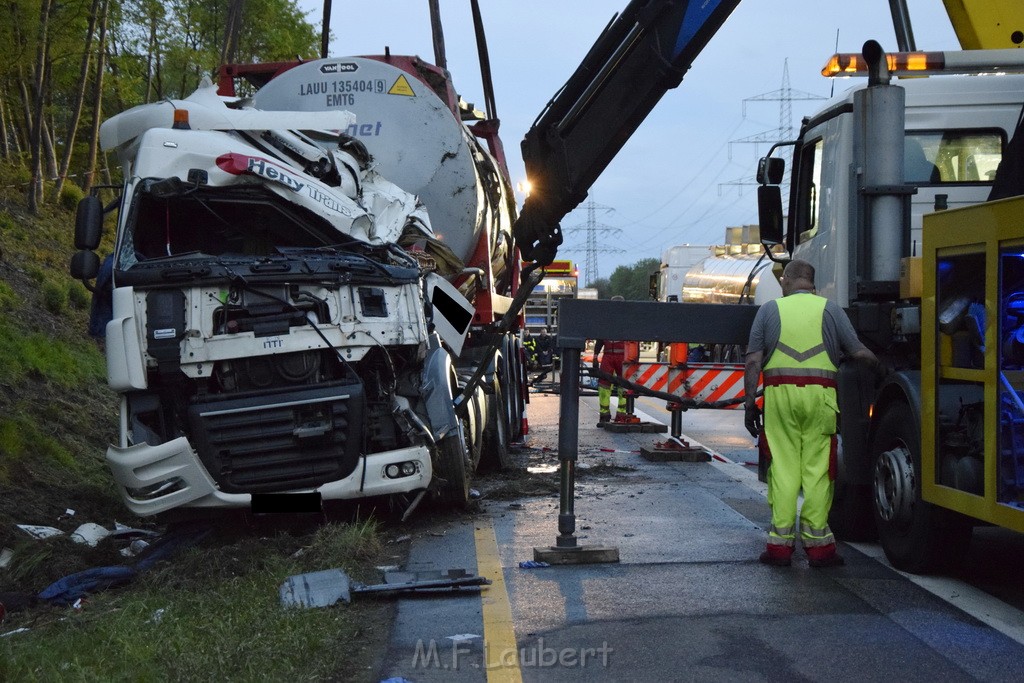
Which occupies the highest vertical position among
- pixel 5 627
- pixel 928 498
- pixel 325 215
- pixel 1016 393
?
pixel 325 215

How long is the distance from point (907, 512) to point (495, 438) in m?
5.33

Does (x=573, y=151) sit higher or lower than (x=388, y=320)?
higher

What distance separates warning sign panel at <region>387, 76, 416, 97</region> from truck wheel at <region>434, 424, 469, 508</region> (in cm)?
308

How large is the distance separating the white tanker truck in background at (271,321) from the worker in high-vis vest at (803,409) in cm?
220

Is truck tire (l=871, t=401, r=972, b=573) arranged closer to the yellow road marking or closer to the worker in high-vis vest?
the worker in high-vis vest

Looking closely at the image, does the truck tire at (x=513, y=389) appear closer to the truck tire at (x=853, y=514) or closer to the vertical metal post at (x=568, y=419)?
the vertical metal post at (x=568, y=419)

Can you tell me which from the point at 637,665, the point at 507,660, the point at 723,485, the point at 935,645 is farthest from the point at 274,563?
the point at 723,485

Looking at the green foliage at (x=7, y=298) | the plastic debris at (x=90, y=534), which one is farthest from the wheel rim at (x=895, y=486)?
the green foliage at (x=7, y=298)

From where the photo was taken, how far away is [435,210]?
1034 centimetres

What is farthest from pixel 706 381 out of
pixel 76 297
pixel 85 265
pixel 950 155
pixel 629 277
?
pixel 629 277

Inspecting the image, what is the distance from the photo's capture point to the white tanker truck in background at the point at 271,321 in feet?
23.6

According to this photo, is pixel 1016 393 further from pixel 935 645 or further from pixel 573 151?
pixel 573 151

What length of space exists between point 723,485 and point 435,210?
3.50 metres

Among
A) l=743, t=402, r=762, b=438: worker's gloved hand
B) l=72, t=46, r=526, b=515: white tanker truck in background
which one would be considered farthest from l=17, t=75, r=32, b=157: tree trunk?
l=743, t=402, r=762, b=438: worker's gloved hand
